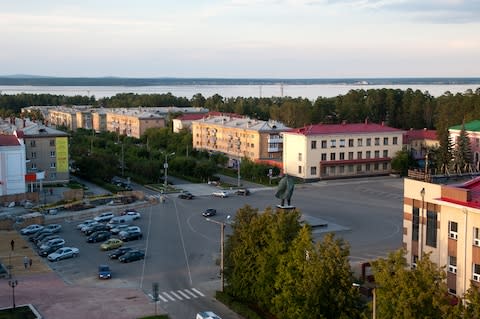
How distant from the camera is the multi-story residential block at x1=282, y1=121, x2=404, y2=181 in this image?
5391 centimetres

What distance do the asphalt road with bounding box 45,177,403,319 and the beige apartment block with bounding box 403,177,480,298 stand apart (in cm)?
584

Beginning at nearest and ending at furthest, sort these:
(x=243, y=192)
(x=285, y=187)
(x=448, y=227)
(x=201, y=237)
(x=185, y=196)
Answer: (x=448, y=227) → (x=201, y=237) → (x=285, y=187) → (x=185, y=196) → (x=243, y=192)

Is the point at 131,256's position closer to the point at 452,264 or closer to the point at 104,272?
the point at 104,272

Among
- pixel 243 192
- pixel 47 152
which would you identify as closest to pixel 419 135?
pixel 243 192

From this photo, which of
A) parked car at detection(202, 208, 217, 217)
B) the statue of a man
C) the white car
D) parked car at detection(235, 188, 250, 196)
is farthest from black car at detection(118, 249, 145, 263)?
parked car at detection(235, 188, 250, 196)

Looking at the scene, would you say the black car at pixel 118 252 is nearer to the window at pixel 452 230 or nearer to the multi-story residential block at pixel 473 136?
the window at pixel 452 230

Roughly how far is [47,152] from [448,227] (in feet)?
122

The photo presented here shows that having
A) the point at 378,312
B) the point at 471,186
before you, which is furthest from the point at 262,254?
the point at 471,186

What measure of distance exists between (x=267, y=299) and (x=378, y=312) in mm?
5514

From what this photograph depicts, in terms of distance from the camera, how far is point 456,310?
14.9 metres

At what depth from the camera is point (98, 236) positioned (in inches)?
1319

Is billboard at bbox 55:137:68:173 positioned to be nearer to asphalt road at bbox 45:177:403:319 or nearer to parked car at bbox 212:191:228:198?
asphalt road at bbox 45:177:403:319

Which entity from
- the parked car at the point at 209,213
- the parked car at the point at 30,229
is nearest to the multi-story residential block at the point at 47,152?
the parked car at the point at 30,229

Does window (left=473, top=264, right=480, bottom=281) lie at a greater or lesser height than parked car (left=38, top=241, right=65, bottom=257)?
greater
